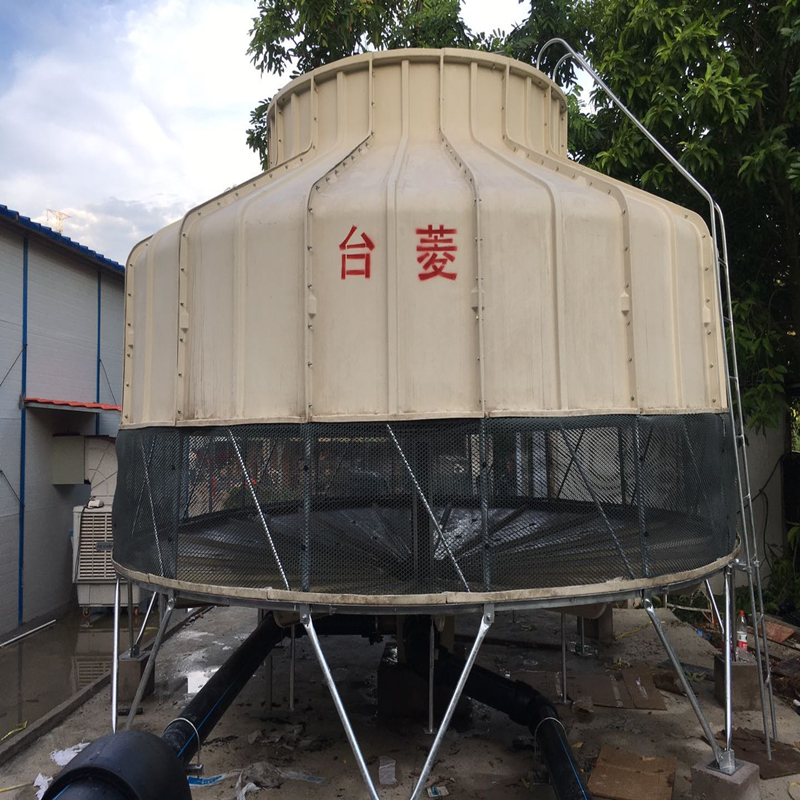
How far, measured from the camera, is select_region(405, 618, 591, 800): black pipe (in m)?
6.14

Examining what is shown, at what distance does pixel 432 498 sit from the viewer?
19.7 ft

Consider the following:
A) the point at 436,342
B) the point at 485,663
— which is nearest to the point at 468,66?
the point at 436,342

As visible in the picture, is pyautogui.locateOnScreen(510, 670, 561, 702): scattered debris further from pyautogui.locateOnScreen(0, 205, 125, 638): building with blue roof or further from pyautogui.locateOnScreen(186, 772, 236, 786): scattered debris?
pyautogui.locateOnScreen(0, 205, 125, 638): building with blue roof

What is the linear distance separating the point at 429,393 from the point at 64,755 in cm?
603

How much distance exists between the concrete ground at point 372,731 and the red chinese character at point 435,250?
5147mm

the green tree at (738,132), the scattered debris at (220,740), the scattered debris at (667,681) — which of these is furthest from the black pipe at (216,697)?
the green tree at (738,132)

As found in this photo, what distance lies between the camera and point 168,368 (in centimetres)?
714

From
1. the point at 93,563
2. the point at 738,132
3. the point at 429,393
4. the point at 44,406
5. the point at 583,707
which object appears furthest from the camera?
the point at 44,406

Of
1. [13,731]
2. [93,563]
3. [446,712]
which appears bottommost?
[13,731]

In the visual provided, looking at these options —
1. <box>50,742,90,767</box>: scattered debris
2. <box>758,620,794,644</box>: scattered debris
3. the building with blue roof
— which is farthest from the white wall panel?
<box>758,620,794,644</box>: scattered debris

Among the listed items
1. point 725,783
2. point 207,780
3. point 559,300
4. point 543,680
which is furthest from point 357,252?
point 543,680

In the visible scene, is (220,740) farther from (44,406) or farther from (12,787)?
(44,406)

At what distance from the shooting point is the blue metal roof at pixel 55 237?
15206 millimetres

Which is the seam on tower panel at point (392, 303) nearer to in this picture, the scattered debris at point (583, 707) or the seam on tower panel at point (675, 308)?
the seam on tower panel at point (675, 308)
